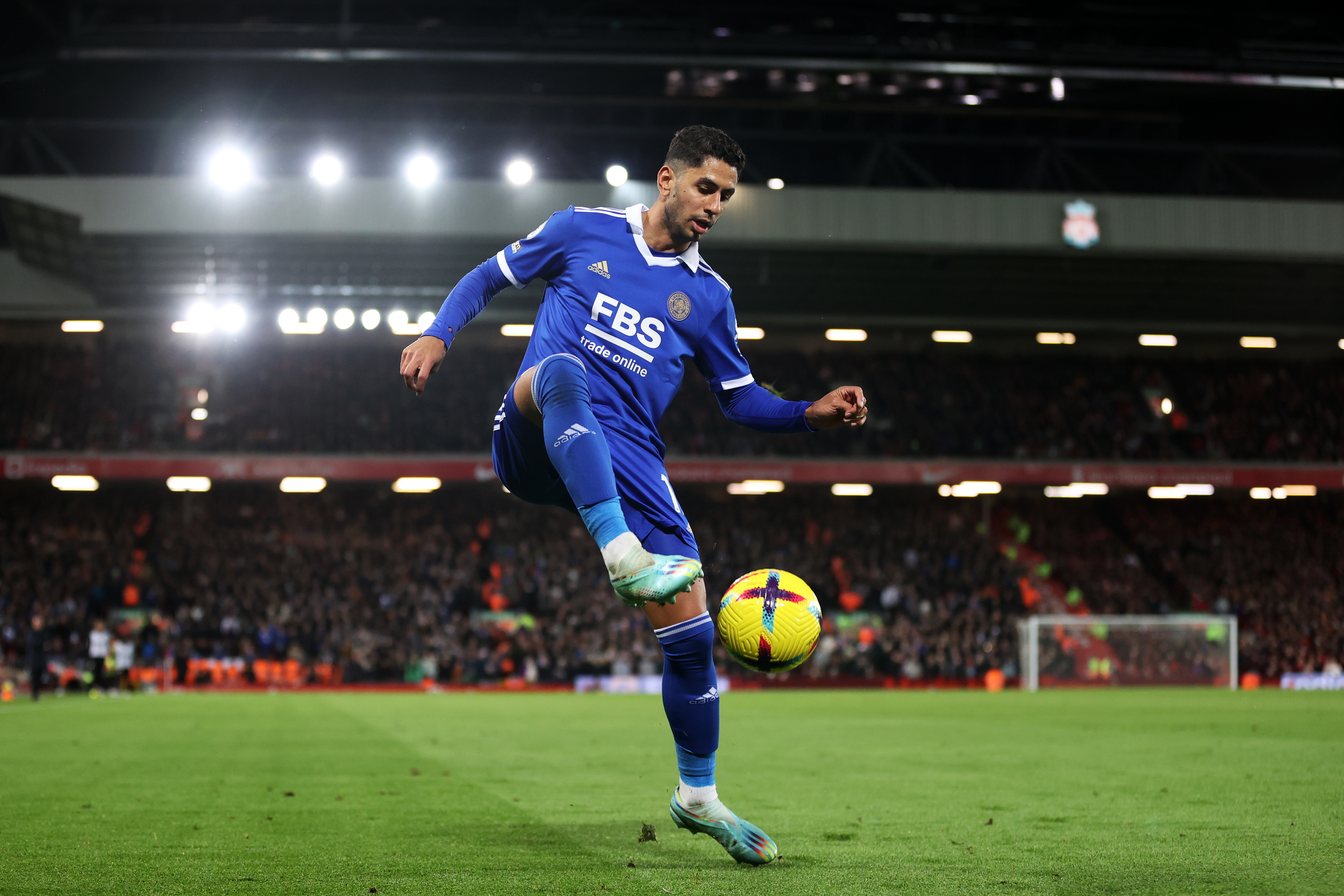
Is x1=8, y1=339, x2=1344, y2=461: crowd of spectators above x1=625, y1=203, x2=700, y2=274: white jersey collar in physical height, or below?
above

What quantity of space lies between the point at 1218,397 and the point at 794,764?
29.6m

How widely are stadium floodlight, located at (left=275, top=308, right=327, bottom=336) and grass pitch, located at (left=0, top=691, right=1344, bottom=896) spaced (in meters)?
15.7

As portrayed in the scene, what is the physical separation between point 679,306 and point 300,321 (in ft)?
87.0

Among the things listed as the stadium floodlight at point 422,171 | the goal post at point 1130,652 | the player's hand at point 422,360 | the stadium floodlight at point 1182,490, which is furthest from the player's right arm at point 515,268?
the stadium floodlight at point 1182,490

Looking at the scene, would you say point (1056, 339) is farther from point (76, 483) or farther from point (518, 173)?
point (76, 483)

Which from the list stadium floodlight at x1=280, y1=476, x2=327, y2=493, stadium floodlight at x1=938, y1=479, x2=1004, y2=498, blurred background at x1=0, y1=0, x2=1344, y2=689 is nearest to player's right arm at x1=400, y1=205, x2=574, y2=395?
blurred background at x1=0, y1=0, x2=1344, y2=689

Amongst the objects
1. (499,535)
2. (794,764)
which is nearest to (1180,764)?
(794,764)

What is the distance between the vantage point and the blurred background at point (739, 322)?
2698 cm

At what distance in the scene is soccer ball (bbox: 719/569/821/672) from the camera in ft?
15.3

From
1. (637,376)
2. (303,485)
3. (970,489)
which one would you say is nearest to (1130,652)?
(970,489)

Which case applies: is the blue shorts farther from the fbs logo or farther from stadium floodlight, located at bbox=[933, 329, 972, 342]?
stadium floodlight, located at bbox=[933, 329, 972, 342]

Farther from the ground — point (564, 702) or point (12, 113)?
point (12, 113)

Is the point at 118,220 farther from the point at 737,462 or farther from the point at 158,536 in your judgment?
the point at 737,462

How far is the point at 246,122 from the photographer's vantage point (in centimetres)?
2936
